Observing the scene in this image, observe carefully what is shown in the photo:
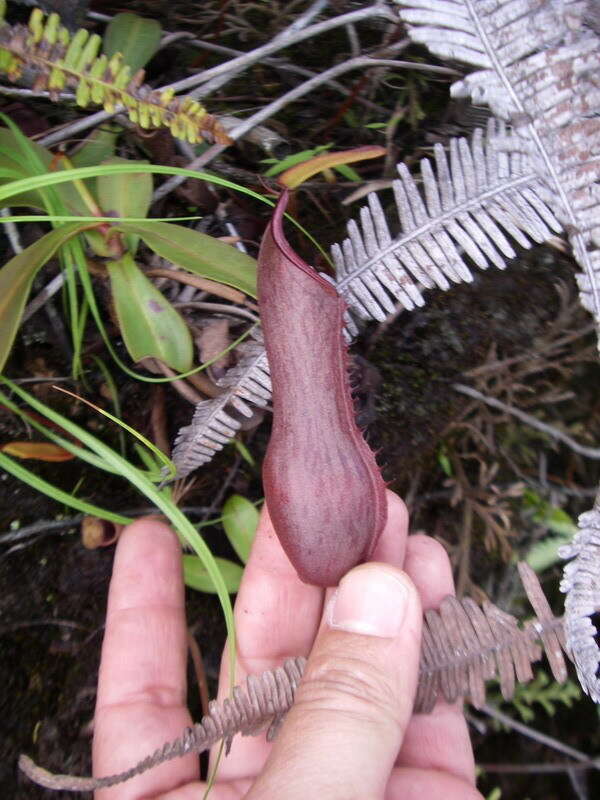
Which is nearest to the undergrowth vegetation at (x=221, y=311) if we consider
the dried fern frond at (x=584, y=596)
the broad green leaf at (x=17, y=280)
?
the broad green leaf at (x=17, y=280)

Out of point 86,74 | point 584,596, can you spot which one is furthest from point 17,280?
point 584,596

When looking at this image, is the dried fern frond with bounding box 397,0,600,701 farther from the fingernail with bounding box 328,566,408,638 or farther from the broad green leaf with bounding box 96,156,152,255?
the broad green leaf with bounding box 96,156,152,255

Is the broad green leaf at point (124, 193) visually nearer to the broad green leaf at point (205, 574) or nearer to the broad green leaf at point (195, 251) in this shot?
the broad green leaf at point (195, 251)

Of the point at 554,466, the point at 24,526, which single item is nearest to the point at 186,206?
the point at 24,526

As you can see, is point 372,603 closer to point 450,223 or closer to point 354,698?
point 354,698

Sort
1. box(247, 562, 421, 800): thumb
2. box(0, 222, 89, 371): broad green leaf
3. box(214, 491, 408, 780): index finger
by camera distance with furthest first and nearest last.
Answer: box(214, 491, 408, 780): index finger, box(0, 222, 89, 371): broad green leaf, box(247, 562, 421, 800): thumb

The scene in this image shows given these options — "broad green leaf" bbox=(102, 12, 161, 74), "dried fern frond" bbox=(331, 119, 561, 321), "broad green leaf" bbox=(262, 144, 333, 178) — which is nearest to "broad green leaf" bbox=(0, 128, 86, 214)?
"broad green leaf" bbox=(102, 12, 161, 74)

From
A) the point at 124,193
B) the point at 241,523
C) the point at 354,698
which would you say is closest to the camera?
the point at 354,698
